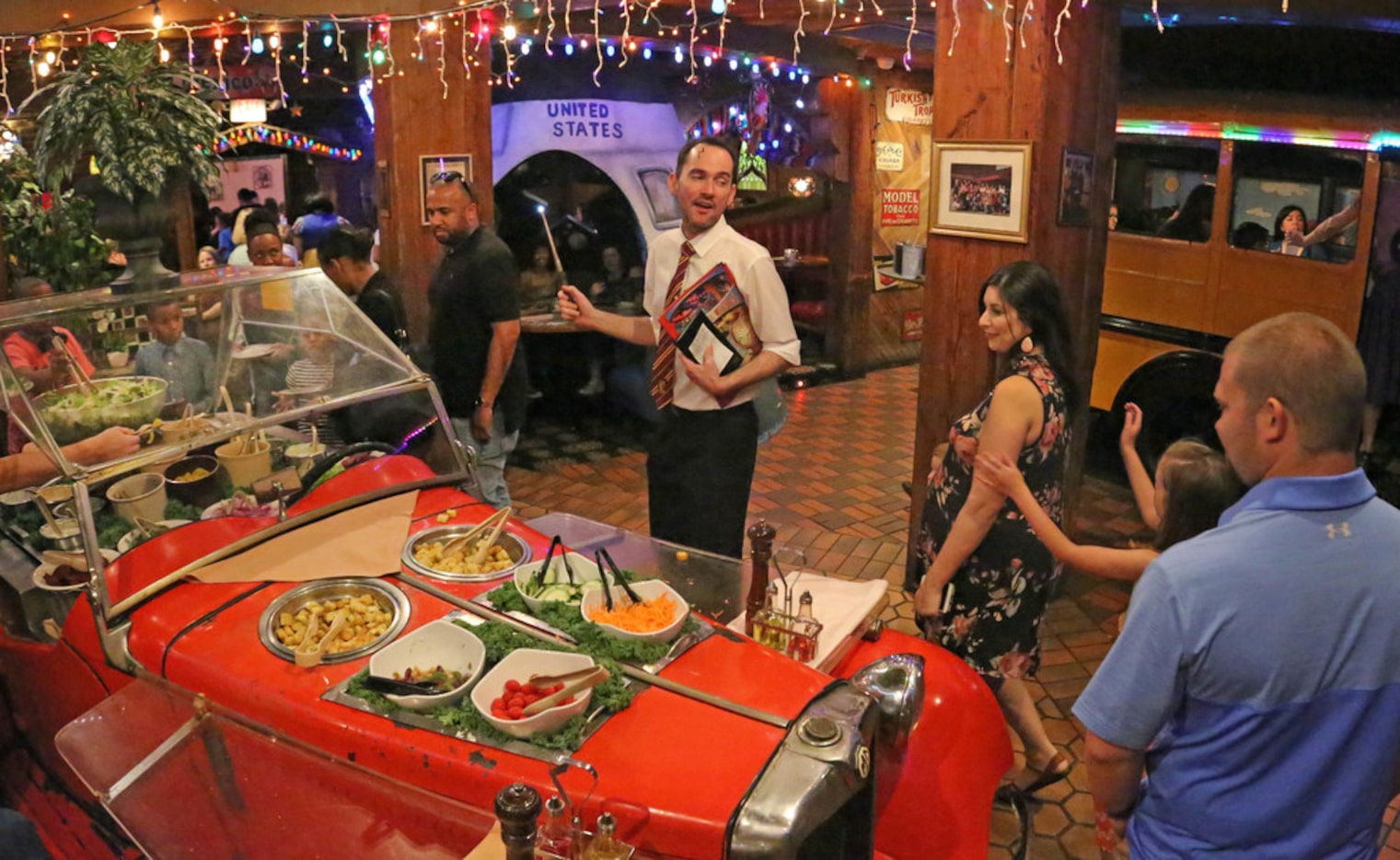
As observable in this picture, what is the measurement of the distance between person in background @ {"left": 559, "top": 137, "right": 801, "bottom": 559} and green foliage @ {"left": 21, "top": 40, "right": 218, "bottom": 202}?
1384mm

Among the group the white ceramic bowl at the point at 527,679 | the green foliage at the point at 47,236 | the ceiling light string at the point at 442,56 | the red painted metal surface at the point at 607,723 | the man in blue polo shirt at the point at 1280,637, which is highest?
the ceiling light string at the point at 442,56

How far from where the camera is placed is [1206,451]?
107 inches

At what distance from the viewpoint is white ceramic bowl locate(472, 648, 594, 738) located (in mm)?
2328

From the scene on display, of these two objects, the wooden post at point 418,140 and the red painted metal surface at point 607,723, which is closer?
the red painted metal surface at point 607,723

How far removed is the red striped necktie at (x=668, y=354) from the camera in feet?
13.4

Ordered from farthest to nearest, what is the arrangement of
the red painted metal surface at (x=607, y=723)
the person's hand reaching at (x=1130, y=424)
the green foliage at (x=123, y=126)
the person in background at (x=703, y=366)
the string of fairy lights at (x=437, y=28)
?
the string of fairy lights at (x=437, y=28) → the person in background at (x=703, y=366) → the green foliage at (x=123, y=126) → the person's hand reaching at (x=1130, y=424) → the red painted metal surface at (x=607, y=723)

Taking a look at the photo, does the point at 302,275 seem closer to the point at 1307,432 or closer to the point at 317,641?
the point at 317,641

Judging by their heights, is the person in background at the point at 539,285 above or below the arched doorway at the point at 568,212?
below

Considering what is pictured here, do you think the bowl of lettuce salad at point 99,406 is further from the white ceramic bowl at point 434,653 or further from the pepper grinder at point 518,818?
the pepper grinder at point 518,818

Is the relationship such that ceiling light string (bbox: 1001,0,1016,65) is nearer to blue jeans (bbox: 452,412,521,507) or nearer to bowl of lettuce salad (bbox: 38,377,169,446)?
blue jeans (bbox: 452,412,521,507)

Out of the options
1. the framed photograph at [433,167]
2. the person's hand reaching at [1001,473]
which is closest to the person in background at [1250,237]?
the person's hand reaching at [1001,473]

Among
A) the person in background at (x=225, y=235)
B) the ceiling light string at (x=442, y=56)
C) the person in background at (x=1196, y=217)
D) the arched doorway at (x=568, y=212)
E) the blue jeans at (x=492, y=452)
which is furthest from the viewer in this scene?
the arched doorway at (x=568, y=212)

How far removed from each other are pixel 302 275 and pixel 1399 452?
5.90 meters

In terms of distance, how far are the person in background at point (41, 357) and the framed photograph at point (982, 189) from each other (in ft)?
11.9
